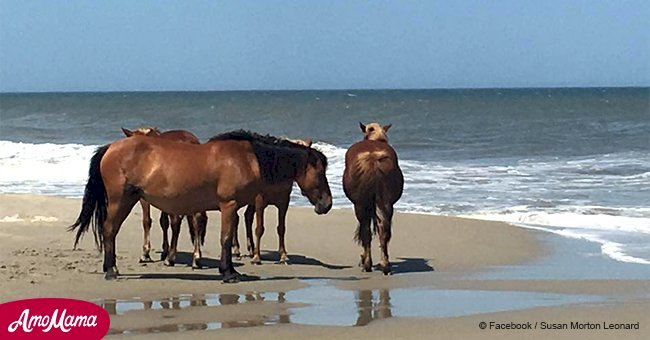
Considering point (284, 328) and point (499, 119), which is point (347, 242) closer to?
point (284, 328)

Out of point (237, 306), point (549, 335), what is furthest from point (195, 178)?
point (549, 335)

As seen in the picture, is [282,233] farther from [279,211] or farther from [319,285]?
[319,285]

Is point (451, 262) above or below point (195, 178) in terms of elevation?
below

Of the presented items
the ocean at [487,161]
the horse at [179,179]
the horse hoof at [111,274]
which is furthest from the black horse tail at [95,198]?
the ocean at [487,161]

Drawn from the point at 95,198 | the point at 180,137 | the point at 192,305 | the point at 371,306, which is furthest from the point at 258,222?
the point at 371,306

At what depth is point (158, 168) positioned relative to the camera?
10453 millimetres

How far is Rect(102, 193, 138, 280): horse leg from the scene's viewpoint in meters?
10.5

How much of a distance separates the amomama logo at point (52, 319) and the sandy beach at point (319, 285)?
0.56 ft

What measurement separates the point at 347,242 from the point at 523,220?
3.69 m

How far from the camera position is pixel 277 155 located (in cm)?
1066

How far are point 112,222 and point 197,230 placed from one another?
1229 millimetres

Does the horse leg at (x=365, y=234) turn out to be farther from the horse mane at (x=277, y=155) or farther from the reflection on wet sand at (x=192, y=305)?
the reflection on wet sand at (x=192, y=305)

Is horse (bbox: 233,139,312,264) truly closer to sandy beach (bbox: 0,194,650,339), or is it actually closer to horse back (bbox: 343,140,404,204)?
sandy beach (bbox: 0,194,650,339)

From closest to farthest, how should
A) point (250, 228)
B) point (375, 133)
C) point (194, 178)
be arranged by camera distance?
point (194, 178) < point (375, 133) < point (250, 228)
